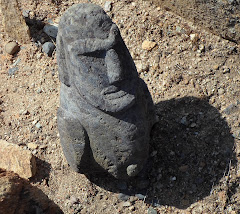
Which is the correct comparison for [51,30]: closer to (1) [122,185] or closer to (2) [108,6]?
(2) [108,6]

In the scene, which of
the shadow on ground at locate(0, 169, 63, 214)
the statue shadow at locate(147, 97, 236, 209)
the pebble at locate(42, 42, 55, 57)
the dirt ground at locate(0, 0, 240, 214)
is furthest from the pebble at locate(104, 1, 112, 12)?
the shadow on ground at locate(0, 169, 63, 214)

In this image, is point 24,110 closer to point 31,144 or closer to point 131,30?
point 31,144

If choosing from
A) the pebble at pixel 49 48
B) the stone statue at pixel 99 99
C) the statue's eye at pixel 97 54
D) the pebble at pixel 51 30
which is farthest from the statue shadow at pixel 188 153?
the pebble at pixel 51 30

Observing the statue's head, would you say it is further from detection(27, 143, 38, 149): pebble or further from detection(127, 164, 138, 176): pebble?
detection(27, 143, 38, 149): pebble

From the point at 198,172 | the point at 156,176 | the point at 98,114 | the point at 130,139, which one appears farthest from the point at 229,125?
the point at 98,114

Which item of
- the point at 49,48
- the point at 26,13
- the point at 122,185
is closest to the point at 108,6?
the point at 49,48

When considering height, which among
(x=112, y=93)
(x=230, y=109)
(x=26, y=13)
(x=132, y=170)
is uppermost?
(x=112, y=93)

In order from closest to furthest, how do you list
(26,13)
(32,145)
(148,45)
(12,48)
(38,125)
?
(32,145) < (38,125) < (148,45) < (12,48) < (26,13)
